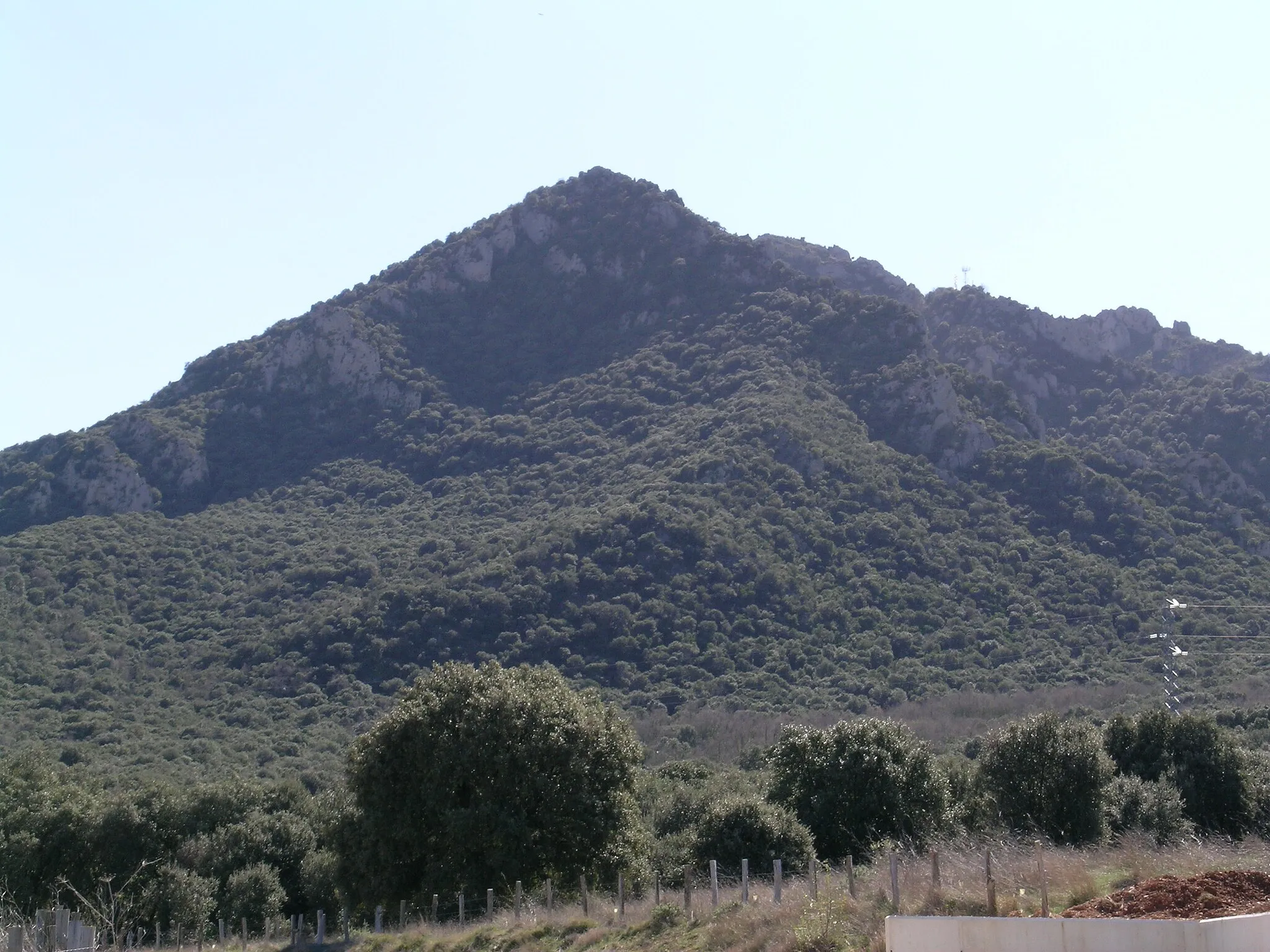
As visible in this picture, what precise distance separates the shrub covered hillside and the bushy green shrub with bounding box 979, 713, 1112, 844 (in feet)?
112

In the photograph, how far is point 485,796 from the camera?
29594mm

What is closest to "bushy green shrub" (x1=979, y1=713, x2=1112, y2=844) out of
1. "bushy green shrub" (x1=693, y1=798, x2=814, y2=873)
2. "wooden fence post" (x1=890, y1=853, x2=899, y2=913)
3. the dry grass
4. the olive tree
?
the dry grass

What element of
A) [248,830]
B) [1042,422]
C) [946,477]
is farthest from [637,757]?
[1042,422]

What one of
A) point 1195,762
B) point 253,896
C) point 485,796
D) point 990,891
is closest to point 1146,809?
point 1195,762

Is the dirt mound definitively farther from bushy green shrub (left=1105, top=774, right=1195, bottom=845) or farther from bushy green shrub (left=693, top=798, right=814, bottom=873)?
bushy green shrub (left=693, top=798, right=814, bottom=873)

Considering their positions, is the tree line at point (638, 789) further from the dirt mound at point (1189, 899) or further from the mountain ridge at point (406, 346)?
the mountain ridge at point (406, 346)

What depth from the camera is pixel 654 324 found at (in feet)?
409

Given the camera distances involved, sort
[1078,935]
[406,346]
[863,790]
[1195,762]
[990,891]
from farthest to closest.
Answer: [406,346] → [1195,762] → [863,790] → [990,891] → [1078,935]

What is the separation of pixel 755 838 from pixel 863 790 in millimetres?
3457

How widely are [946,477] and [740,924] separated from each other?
7452cm

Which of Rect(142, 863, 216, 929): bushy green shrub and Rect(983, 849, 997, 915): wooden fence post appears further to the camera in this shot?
Rect(142, 863, 216, 929): bushy green shrub

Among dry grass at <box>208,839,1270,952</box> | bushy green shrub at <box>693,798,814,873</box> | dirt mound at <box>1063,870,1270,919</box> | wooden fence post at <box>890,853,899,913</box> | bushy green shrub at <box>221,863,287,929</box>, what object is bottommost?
bushy green shrub at <box>221,863,287,929</box>

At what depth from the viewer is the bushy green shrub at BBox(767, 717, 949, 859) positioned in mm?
30141

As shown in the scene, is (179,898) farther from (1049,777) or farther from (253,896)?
(1049,777)
